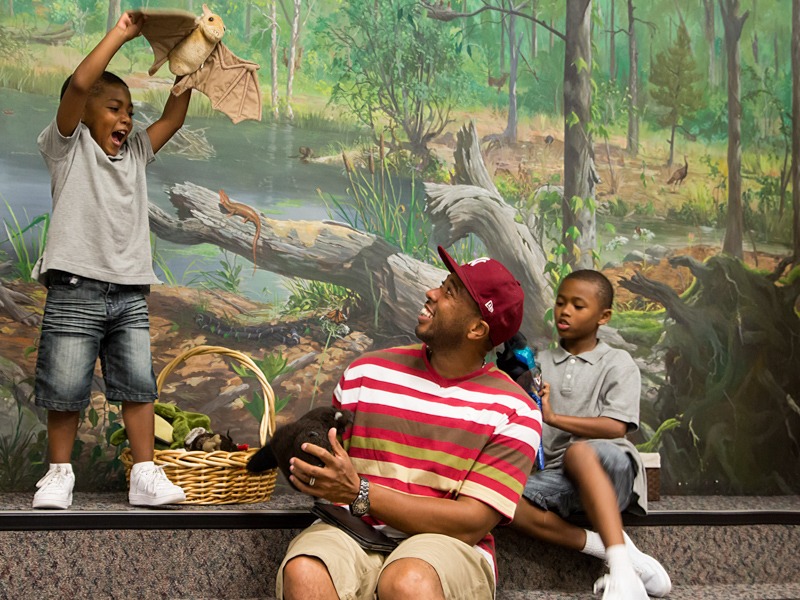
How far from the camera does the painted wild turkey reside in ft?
12.6

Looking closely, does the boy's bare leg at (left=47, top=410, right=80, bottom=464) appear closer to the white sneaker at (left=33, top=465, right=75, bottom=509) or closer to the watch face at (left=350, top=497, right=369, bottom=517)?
the white sneaker at (left=33, top=465, right=75, bottom=509)

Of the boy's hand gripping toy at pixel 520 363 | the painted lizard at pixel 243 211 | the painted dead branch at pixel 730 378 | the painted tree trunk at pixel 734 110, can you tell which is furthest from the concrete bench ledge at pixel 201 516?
the painted tree trunk at pixel 734 110

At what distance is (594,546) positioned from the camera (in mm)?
2537

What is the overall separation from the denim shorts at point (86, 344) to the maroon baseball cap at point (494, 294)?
3.24 ft

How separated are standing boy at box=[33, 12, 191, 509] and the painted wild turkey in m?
2.19

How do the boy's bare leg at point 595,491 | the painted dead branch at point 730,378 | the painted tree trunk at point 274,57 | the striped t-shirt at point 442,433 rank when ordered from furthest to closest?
the painted dead branch at point 730,378
the painted tree trunk at point 274,57
the boy's bare leg at point 595,491
the striped t-shirt at point 442,433

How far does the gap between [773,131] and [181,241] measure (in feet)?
7.92

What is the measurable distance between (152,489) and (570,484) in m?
1.11

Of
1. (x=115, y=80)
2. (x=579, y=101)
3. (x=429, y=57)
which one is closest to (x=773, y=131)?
(x=579, y=101)

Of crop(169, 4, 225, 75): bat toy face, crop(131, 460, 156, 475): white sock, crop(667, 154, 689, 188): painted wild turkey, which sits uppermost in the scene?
crop(169, 4, 225, 75): bat toy face

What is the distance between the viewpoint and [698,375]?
3.74m

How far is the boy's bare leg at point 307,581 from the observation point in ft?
5.84

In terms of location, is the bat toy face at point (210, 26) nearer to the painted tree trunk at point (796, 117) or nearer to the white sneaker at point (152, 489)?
the white sneaker at point (152, 489)

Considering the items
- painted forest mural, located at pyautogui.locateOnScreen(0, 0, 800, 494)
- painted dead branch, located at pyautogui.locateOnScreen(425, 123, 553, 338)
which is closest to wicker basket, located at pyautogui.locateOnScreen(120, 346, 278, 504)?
painted forest mural, located at pyautogui.locateOnScreen(0, 0, 800, 494)
